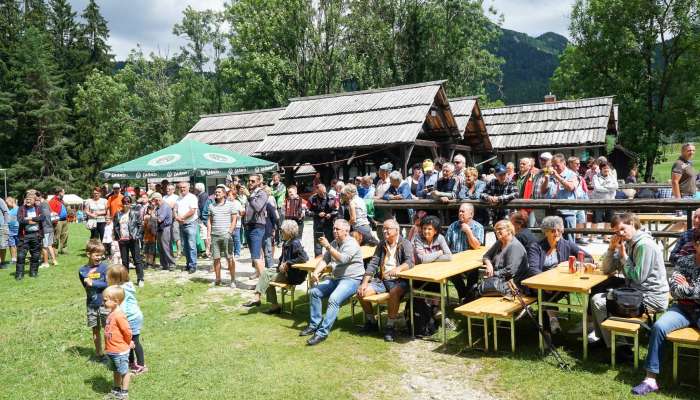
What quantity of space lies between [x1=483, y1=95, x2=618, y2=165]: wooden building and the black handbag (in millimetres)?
18432

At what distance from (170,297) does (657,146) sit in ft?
92.0

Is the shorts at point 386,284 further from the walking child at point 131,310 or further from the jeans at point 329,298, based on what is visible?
the walking child at point 131,310

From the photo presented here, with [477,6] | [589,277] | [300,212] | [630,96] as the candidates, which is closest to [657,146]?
[630,96]

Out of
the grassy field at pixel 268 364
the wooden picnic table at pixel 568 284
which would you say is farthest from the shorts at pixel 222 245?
the wooden picnic table at pixel 568 284

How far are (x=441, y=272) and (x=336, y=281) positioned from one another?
1534mm

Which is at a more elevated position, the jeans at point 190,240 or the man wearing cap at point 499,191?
the man wearing cap at point 499,191

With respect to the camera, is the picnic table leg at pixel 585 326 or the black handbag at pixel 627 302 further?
the picnic table leg at pixel 585 326

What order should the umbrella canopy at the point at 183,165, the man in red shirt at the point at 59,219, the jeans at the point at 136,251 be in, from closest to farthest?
the jeans at the point at 136,251
the umbrella canopy at the point at 183,165
the man in red shirt at the point at 59,219

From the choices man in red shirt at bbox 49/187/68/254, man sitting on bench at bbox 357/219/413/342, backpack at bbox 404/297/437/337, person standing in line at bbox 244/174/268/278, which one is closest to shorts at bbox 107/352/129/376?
man sitting on bench at bbox 357/219/413/342

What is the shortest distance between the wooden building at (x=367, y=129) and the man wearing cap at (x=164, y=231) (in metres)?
7.43

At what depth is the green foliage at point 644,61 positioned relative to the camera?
2777cm

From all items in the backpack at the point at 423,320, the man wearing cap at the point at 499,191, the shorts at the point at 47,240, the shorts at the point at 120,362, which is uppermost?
the man wearing cap at the point at 499,191

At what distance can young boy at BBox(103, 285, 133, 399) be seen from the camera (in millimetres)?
4707

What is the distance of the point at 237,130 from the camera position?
76.3 ft
